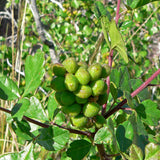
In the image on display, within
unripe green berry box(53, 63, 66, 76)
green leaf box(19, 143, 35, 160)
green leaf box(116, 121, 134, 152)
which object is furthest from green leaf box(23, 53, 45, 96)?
green leaf box(116, 121, 134, 152)

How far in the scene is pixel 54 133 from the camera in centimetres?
51

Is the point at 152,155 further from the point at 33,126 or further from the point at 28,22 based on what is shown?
the point at 28,22

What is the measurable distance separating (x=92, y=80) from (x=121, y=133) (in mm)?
171

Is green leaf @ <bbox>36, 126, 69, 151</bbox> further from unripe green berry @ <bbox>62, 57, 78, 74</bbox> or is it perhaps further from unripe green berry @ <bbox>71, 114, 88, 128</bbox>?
unripe green berry @ <bbox>62, 57, 78, 74</bbox>

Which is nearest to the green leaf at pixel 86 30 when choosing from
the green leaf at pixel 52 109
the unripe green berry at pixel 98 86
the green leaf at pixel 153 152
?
the green leaf at pixel 52 109

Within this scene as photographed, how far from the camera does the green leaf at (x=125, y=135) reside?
529 mm

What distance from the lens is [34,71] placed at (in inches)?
20.0

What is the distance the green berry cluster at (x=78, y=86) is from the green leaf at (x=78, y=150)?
87mm

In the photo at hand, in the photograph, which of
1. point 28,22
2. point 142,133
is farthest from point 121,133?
point 28,22

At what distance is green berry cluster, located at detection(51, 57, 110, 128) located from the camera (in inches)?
18.6

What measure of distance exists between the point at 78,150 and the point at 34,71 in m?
0.26

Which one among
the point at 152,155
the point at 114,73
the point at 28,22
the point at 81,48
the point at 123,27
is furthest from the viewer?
the point at 28,22

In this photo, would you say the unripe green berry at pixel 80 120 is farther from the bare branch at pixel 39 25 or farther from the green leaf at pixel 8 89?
the bare branch at pixel 39 25

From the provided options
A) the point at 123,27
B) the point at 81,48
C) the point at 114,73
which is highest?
the point at 123,27
